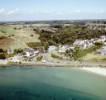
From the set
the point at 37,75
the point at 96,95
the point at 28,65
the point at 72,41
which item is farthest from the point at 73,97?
the point at 72,41

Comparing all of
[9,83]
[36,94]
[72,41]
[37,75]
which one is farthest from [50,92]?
[72,41]

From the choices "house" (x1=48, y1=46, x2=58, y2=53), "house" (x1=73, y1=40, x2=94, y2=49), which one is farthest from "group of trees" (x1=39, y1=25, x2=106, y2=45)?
"house" (x1=48, y1=46, x2=58, y2=53)

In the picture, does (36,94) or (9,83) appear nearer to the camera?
(36,94)

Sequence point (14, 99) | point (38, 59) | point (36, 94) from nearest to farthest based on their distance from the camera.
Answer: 1. point (14, 99)
2. point (36, 94)
3. point (38, 59)

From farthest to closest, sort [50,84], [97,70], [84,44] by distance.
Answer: [84,44], [97,70], [50,84]

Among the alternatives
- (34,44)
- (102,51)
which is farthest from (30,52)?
(102,51)

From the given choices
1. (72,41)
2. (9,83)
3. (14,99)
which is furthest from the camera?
(72,41)

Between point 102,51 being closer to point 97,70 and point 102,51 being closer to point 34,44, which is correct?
point 97,70

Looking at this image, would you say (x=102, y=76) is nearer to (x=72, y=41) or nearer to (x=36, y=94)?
(x=36, y=94)

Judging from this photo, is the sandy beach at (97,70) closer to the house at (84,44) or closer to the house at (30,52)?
the house at (30,52)
